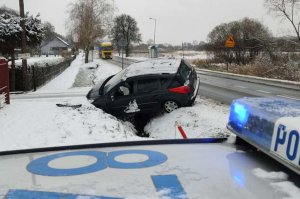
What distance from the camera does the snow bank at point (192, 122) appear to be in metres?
9.67

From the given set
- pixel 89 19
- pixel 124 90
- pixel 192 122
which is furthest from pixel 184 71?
pixel 89 19


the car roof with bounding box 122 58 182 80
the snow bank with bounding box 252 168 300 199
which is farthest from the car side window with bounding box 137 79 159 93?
the snow bank with bounding box 252 168 300 199

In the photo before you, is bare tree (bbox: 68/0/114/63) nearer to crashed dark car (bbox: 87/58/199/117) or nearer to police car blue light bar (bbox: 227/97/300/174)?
crashed dark car (bbox: 87/58/199/117)

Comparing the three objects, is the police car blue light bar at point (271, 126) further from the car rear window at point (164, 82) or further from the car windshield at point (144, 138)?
the car rear window at point (164, 82)

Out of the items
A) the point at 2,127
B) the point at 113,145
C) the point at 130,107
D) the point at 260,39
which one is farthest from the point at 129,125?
the point at 260,39

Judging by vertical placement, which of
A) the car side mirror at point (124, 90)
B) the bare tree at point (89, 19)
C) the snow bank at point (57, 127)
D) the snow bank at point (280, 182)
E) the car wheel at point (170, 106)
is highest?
the bare tree at point (89, 19)

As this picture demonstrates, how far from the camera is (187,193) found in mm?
2316

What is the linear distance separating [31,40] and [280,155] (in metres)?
20.8

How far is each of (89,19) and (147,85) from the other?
1660 inches

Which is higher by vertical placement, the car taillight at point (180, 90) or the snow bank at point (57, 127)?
Answer: the car taillight at point (180, 90)

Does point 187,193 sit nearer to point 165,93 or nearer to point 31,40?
point 165,93

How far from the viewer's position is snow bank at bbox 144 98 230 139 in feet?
31.7

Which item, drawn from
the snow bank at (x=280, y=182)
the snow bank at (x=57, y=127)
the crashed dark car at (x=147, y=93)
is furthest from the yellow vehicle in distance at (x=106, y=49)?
the snow bank at (x=280, y=182)

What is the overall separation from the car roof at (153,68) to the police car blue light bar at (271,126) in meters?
8.92
